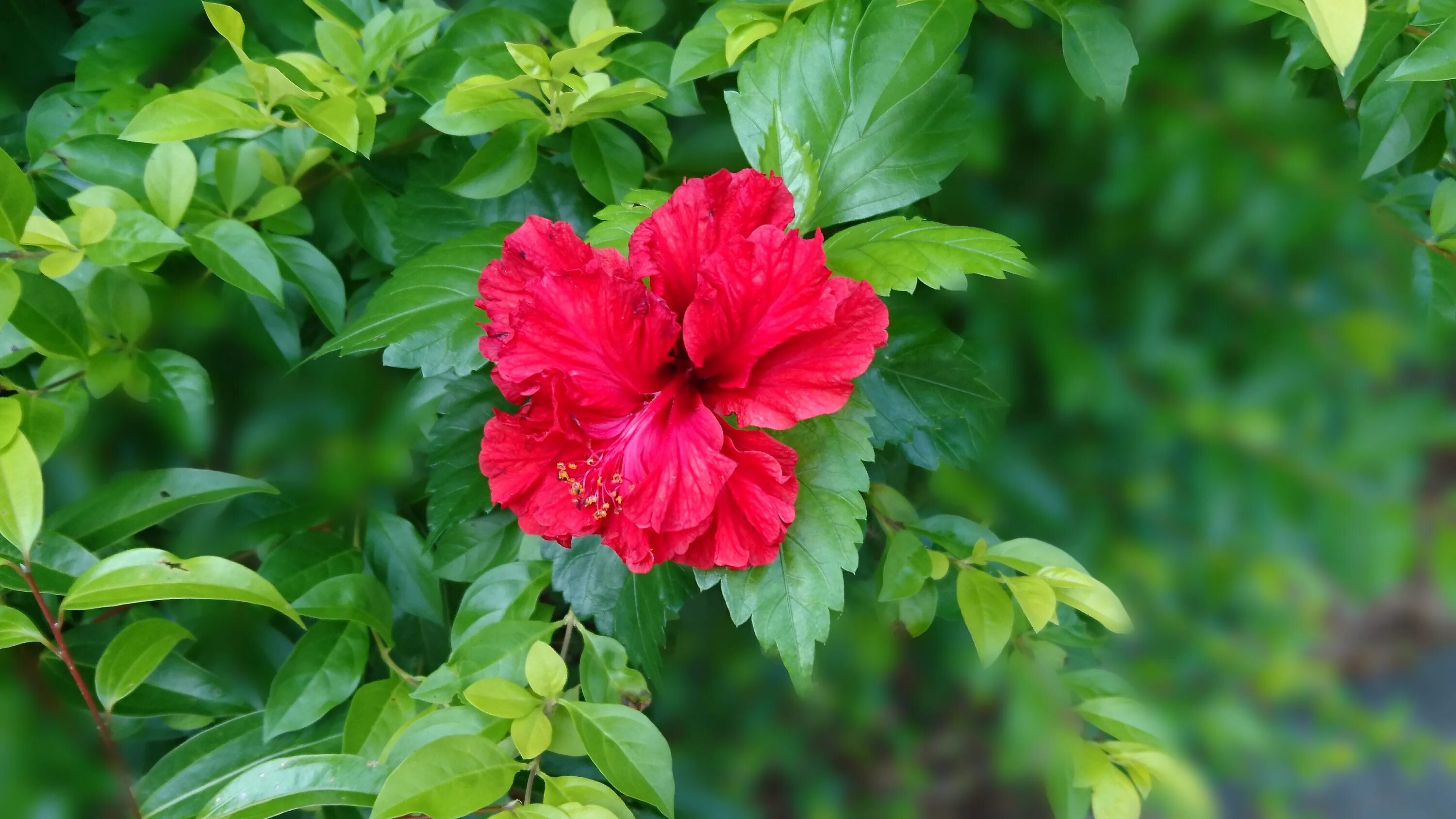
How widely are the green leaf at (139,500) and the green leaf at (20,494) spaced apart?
0.18 feet

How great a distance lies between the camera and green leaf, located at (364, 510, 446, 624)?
498 mm

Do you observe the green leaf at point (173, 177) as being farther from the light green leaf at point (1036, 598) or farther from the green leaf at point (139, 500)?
the light green leaf at point (1036, 598)

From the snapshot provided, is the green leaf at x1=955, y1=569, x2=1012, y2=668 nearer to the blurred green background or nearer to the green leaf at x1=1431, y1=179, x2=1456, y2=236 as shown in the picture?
the blurred green background

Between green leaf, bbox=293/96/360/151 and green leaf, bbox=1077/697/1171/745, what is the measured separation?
0.47 meters

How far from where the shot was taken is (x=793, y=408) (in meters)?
0.33

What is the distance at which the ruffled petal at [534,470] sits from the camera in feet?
1.17

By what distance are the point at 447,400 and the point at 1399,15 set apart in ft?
1.60

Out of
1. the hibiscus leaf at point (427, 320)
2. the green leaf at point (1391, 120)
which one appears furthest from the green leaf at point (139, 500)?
the green leaf at point (1391, 120)

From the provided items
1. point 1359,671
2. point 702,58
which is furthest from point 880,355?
point 1359,671

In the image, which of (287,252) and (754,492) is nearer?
(754,492)

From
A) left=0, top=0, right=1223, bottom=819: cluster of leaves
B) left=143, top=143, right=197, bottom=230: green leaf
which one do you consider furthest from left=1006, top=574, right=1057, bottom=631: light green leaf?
left=143, top=143, right=197, bottom=230: green leaf

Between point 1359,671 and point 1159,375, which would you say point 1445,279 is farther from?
point 1359,671

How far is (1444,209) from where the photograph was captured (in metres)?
0.43

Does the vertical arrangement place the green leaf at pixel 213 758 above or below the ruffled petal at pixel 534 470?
below
